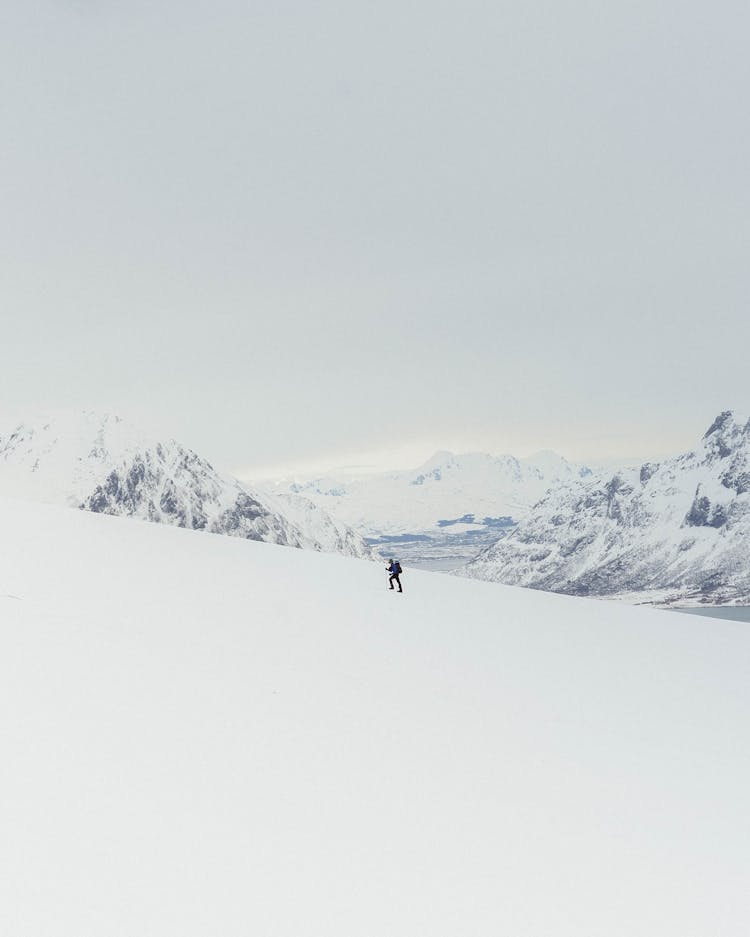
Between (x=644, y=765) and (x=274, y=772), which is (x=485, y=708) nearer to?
(x=644, y=765)

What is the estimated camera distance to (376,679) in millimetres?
10234

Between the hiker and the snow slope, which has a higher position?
the hiker

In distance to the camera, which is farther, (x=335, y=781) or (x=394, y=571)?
(x=394, y=571)

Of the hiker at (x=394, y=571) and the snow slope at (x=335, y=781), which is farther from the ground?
the hiker at (x=394, y=571)

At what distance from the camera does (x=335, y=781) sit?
21.4ft

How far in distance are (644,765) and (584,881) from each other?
10.1ft

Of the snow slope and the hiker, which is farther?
the hiker

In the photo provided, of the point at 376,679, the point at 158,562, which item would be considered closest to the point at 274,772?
the point at 376,679

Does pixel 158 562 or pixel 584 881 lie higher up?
pixel 158 562

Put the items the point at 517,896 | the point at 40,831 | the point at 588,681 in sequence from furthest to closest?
the point at 588,681 → the point at 517,896 → the point at 40,831

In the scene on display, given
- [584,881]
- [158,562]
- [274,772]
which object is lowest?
[584,881]

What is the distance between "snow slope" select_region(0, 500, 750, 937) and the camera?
477 centimetres

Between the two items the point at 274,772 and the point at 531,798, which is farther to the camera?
the point at 531,798

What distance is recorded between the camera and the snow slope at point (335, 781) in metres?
4.77
